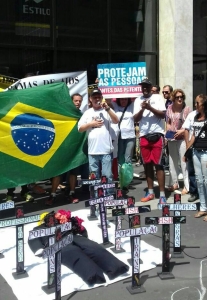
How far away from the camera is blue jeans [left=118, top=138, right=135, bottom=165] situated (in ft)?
25.3

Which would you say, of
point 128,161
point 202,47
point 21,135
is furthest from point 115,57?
point 21,135

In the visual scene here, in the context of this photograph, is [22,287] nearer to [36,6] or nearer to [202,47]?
[36,6]

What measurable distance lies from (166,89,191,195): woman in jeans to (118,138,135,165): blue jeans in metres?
0.66

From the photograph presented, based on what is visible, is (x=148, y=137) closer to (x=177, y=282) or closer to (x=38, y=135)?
(x=38, y=135)

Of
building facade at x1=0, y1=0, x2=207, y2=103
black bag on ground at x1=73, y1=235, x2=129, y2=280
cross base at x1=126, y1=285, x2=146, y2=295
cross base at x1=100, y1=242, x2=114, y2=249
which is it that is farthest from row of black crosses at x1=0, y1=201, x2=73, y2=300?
building facade at x1=0, y1=0, x2=207, y2=103

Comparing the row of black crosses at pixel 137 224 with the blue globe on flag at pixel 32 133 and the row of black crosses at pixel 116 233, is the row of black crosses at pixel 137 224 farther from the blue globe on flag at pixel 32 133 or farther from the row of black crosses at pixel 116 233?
the blue globe on flag at pixel 32 133

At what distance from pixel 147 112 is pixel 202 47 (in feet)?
24.6

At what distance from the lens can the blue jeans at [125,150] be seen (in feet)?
25.3

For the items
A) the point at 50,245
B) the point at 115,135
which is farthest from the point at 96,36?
the point at 50,245

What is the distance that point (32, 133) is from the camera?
681cm

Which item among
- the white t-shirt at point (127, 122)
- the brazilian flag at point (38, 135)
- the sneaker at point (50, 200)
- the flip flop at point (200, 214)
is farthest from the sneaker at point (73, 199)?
the flip flop at point (200, 214)

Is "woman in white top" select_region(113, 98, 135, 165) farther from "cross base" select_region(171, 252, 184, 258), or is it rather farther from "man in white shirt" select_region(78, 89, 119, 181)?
"cross base" select_region(171, 252, 184, 258)

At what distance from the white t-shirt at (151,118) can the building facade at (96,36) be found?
466 centimetres

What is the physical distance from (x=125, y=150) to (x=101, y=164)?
0.92 meters
